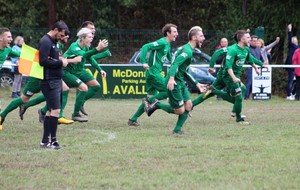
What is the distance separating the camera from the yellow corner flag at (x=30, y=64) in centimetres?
1003

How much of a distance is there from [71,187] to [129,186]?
585 mm

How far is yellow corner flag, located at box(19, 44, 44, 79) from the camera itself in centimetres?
1003

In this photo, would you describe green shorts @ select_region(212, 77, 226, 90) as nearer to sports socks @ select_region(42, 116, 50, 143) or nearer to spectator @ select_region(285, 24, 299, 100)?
sports socks @ select_region(42, 116, 50, 143)

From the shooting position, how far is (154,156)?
9352 mm

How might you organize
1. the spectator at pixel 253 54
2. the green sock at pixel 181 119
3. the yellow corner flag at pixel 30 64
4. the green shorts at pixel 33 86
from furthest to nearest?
the spectator at pixel 253 54
the green shorts at pixel 33 86
the green sock at pixel 181 119
the yellow corner flag at pixel 30 64

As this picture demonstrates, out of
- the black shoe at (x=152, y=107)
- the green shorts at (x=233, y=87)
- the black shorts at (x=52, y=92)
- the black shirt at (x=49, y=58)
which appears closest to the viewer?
the black shirt at (x=49, y=58)

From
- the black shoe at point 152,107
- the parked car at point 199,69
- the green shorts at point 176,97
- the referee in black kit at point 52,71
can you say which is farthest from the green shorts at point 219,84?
the parked car at point 199,69

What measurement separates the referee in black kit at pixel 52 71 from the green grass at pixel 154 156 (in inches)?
14.8

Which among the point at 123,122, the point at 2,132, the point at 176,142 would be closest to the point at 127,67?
the point at 123,122

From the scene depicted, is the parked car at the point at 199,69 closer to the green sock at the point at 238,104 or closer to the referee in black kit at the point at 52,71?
the green sock at the point at 238,104

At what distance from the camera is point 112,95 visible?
73.7 ft

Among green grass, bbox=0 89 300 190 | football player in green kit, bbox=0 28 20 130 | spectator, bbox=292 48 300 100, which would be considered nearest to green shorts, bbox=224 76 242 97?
green grass, bbox=0 89 300 190

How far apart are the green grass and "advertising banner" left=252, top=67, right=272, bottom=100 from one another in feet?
24.3

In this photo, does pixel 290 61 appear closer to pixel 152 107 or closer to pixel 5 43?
pixel 152 107
